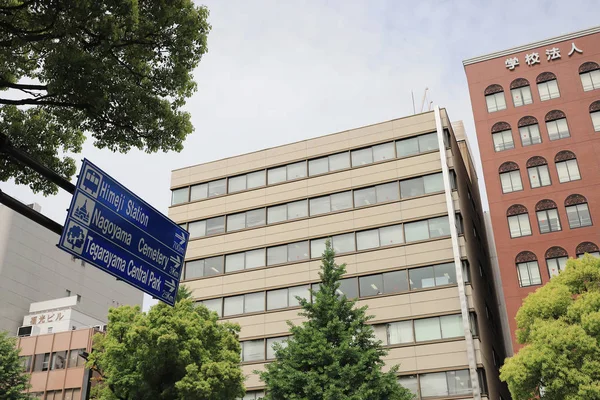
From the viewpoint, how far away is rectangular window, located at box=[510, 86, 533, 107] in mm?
40156

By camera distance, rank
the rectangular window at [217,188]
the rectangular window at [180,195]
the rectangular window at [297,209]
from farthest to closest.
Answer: the rectangular window at [180,195]
the rectangular window at [217,188]
the rectangular window at [297,209]

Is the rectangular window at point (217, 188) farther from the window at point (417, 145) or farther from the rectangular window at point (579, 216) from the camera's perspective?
the rectangular window at point (579, 216)

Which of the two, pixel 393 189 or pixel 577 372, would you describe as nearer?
pixel 577 372

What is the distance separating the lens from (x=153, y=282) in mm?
10953

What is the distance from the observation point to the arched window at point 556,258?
35.4m

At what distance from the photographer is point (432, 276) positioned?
114 ft

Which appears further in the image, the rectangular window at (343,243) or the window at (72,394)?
the window at (72,394)

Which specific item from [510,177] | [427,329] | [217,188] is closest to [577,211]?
[510,177]

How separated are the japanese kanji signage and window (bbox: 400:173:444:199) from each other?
10.2 meters

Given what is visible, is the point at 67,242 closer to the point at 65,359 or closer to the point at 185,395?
the point at 185,395

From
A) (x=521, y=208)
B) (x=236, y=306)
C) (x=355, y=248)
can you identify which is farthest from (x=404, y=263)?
(x=236, y=306)

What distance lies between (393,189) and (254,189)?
390 inches

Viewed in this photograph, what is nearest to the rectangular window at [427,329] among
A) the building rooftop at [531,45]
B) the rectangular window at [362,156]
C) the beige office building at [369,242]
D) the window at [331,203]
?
the beige office building at [369,242]

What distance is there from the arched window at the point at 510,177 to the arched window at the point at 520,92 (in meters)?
4.34
